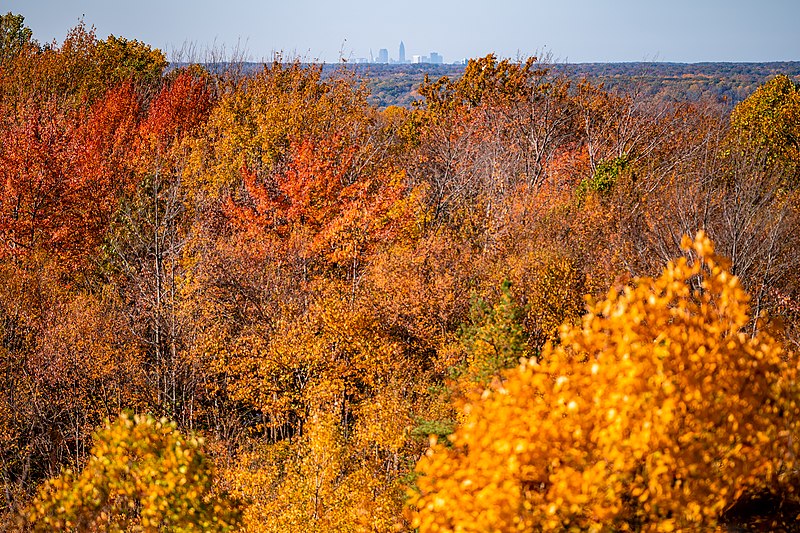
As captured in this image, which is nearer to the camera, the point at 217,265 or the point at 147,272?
the point at 147,272

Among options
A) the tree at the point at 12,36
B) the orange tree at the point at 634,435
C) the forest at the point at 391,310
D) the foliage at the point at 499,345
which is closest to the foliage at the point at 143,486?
the forest at the point at 391,310

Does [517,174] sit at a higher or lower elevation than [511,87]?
lower

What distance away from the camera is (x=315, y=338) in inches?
1180

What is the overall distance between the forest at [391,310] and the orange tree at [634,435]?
0.05 meters

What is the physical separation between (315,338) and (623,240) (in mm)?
16614

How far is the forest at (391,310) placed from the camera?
876 cm

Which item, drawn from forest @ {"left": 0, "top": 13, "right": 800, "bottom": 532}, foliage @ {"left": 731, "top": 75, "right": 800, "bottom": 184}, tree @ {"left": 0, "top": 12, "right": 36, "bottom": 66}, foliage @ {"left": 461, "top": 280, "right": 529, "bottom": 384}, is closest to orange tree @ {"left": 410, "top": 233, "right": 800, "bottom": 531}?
forest @ {"left": 0, "top": 13, "right": 800, "bottom": 532}

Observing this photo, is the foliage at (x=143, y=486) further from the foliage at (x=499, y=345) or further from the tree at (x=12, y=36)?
the tree at (x=12, y=36)

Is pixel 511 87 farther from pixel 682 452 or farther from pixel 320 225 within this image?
pixel 682 452

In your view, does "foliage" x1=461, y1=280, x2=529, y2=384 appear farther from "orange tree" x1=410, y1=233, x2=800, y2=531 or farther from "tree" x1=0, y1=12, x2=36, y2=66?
"tree" x1=0, y1=12, x2=36, y2=66

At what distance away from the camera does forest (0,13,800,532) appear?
8758 millimetres

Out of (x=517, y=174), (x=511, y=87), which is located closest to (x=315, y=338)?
(x=517, y=174)

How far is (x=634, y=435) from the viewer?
8016mm

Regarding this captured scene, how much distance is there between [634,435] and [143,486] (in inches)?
318
